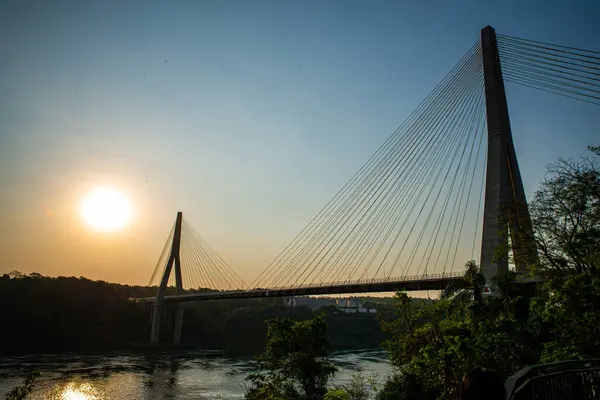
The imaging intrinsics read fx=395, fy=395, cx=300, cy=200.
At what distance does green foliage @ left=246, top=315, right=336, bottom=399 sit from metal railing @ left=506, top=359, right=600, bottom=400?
38.0ft

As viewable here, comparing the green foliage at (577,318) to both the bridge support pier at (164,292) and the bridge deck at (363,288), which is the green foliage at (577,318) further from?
the bridge support pier at (164,292)

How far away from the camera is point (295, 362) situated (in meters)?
15.8

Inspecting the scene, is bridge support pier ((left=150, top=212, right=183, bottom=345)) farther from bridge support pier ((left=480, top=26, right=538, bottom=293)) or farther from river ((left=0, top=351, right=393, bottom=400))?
bridge support pier ((left=480, top=26, right=538, bottom=293))

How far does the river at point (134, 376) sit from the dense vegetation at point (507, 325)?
12017 mm

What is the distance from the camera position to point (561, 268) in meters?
12.8

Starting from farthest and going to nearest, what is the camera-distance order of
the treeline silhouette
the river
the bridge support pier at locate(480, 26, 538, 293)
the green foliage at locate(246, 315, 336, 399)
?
the treeline silhouette < the river < the bridge support pier at locate(480, 26, 538, 293) < the green foliage at locate(246, 315, 336, 399)

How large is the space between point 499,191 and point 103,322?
63.9 meters

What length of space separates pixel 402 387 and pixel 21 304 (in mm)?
61399

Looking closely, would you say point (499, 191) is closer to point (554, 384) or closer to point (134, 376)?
point (554, 384)

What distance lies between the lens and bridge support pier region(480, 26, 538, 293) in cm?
1602

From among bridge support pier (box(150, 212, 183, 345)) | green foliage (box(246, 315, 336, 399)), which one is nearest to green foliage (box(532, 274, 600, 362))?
green foliage (box(246, 315, 336, 399))

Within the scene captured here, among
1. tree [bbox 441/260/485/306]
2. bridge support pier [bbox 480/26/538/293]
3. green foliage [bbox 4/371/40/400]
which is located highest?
bridge support pier [bbox 480/26/538/293]

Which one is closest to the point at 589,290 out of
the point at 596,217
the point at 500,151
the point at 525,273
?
the point at 596,217

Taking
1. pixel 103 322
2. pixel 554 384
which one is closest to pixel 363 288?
pixel 554 384
